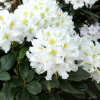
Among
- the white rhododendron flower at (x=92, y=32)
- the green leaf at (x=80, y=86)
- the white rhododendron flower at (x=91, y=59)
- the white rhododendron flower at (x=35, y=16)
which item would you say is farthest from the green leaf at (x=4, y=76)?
the white rhododendron flower at (x=92, y=32)

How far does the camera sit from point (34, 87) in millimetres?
618

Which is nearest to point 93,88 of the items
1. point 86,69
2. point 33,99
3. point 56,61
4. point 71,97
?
point 71,97

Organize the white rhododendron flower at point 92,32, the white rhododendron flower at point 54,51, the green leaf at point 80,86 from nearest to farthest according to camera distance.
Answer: the white rhododendron flower at point 54,51
the green leaf at point 80,86
the white rhododendron flower at point 92,32

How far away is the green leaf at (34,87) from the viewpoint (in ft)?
1.98

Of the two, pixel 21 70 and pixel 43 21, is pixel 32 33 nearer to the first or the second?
pixel 43 21

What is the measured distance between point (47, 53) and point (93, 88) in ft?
5.04

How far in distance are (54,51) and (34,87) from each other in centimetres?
22

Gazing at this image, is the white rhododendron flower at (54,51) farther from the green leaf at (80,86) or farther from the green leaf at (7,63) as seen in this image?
the green leaf at (80,86)

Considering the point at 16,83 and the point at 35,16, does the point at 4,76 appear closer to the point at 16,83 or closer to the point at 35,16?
the point at 16,83

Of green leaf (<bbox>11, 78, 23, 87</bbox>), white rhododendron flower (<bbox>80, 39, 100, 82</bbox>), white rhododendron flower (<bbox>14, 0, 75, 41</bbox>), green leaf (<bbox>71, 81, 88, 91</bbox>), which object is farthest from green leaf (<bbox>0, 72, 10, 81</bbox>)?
green leaf (<bbox>71, 81, 88, 91</bbox>)

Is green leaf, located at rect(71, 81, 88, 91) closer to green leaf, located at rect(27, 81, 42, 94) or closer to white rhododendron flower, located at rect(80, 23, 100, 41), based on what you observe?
green leaf, located at rect(27, 81, 42, 94)

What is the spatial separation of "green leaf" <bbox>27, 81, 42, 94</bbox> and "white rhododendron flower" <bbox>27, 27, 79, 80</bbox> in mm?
95

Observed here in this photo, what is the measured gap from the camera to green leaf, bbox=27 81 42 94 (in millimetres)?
603

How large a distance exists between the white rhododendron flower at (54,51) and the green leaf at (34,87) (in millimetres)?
95
